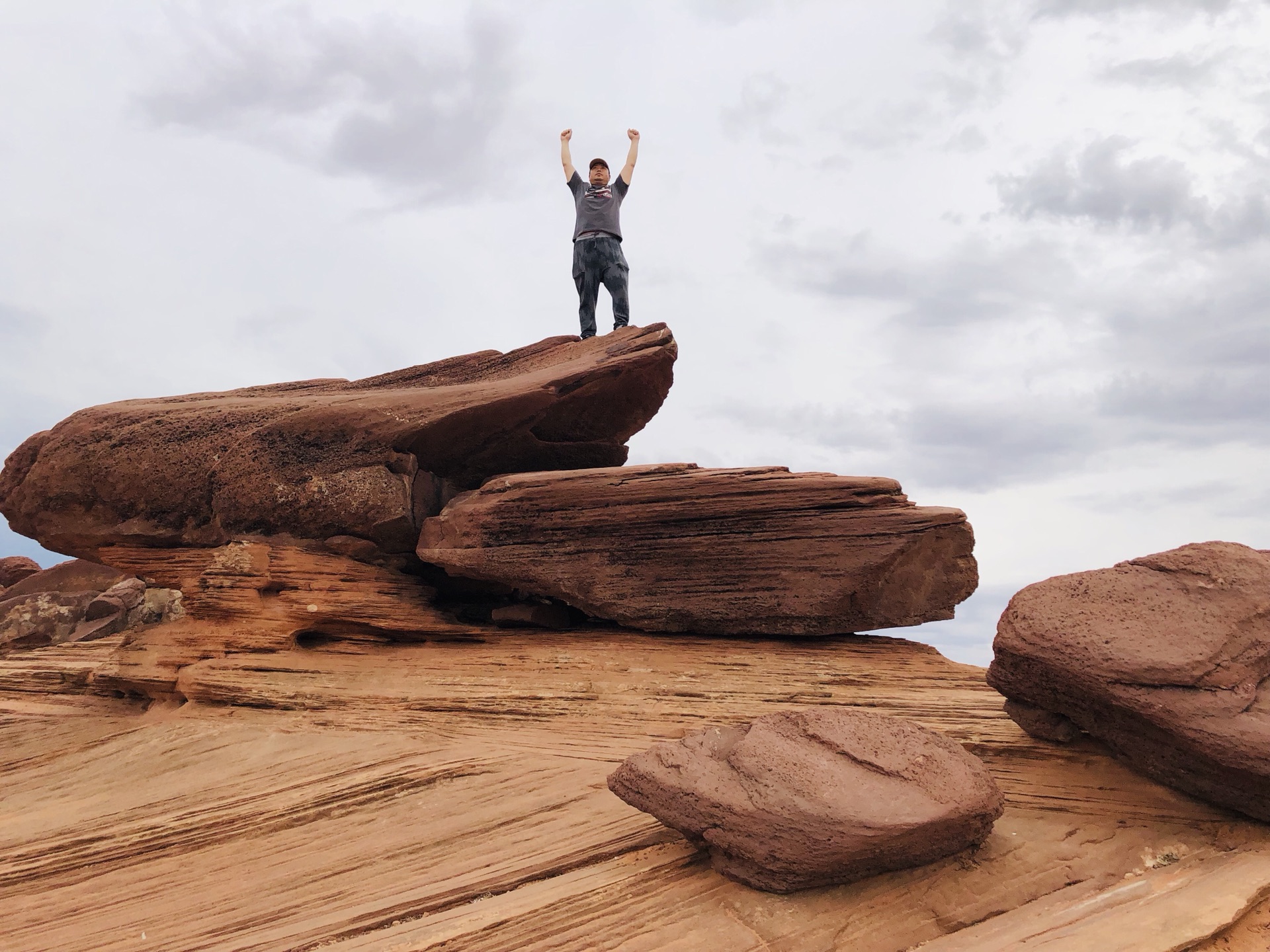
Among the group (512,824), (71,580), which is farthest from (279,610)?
(71,580)

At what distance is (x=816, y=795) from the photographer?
620 cm

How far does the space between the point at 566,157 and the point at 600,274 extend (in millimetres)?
2099

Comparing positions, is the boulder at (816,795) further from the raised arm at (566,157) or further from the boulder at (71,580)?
the boulder at (71,580)

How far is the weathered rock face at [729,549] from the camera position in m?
10.5

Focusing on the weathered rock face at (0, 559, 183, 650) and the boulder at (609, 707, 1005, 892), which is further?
the weathered rock face at (0, 559, 183, 650)

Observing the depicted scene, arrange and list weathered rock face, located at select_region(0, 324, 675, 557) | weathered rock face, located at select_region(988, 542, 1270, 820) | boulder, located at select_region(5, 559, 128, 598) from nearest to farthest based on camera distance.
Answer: weathered rock face, located at select_region(988, 542, 1270, 820) → weathered rock face, located at select_region(0, 324, 675, 557) → boulder, located at select_region(5, 559, 128, 598)

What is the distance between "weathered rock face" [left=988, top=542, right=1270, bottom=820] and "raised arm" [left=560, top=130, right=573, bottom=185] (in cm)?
990

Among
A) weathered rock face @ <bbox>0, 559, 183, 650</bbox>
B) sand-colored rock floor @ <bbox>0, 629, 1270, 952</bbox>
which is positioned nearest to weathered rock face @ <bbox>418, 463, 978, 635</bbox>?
sand-colored rock floor @ <bbox>0, 629, 1270, 952</bbox>

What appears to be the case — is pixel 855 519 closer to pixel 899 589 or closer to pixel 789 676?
pixel 899 589

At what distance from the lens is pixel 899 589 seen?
35.2 feet

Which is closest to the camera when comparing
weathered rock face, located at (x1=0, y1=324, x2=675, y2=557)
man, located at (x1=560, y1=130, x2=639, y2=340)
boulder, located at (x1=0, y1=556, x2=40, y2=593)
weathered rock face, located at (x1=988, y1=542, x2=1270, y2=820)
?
weathered rock face, located at (x1=988, y1=542, x2=1270, y2=820)

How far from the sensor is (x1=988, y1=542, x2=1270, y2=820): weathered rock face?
675 cm

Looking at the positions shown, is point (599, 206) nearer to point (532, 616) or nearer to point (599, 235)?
point (599, 235)

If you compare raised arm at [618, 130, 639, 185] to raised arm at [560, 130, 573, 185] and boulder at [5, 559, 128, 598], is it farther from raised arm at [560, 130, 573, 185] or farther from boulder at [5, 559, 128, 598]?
boulder at [5, 559, 128, 598]
